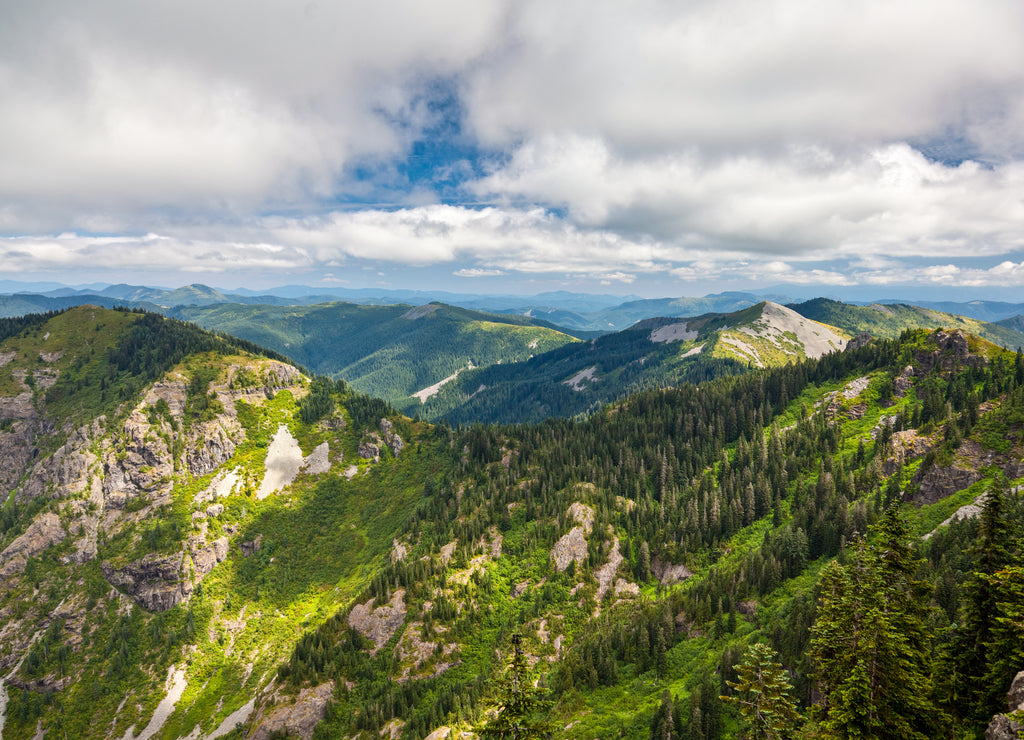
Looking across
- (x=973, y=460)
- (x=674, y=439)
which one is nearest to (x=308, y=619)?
(x=674, y=439)

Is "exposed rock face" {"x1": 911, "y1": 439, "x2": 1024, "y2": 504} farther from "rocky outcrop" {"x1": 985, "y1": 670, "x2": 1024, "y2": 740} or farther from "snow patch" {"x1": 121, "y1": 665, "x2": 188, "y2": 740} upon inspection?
"snow patch" {"x1": 121, "y1": 665, "x2": 188, "y2": 740}

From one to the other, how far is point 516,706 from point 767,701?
17618mm

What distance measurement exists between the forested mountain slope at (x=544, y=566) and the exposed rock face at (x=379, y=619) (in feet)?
2.81

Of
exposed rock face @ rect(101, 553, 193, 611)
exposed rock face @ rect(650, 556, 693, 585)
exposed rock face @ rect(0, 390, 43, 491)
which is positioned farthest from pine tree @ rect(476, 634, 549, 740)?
exposed rock face @ rect(0, 390, 43, 491)

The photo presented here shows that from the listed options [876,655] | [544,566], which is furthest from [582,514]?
[876,655]

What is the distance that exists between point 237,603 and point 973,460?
219m

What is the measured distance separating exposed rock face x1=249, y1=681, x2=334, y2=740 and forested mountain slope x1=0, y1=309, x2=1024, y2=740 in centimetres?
50

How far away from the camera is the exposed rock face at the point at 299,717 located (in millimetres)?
102438

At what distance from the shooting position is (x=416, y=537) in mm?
154125

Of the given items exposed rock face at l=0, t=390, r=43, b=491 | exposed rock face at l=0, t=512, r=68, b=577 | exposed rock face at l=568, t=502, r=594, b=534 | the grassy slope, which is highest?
exposed rock face at l=0, t=390, r=43, b=491

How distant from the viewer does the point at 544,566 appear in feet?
452

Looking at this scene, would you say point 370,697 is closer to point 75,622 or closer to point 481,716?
point 481,716

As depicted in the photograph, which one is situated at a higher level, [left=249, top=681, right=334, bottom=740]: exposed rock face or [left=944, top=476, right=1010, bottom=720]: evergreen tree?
[left=944, top=476, right=1010, bottom=720]: evergreen tree

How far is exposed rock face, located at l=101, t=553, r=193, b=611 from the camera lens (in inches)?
6038
